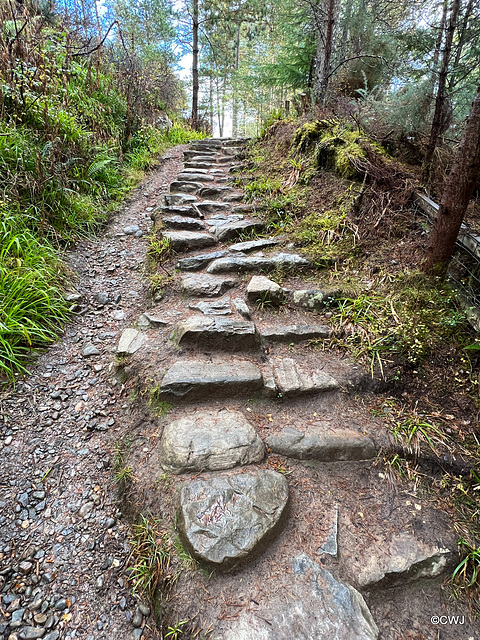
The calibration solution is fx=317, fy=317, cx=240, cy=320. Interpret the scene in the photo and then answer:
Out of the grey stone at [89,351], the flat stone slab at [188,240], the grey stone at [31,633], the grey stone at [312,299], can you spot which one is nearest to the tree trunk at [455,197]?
the grey stone at [312,299]

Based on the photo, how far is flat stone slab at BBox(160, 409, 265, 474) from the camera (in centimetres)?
186

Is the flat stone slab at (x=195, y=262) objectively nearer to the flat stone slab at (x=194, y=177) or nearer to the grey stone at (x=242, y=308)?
the grey stone at (x=242, y=308)

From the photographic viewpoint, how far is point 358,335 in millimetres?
2727

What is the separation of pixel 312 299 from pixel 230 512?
207 cm

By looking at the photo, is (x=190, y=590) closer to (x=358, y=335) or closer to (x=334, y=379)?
(x=334, y=379)

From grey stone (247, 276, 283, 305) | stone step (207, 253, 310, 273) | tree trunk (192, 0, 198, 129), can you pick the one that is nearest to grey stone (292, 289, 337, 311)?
grey stone (247, 276, 283, 305)

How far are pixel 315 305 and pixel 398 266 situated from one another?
36.5 inches

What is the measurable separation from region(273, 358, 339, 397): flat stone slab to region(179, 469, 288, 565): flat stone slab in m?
0.67

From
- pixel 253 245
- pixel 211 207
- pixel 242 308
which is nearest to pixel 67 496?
pixel 242 308

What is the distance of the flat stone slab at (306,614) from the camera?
137 centimetres

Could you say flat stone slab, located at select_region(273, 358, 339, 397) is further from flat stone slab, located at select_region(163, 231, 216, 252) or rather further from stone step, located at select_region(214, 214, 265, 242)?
stone step, located at select_region(214, 214, 265, 242)

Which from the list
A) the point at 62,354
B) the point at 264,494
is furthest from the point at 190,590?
the point at 62,354

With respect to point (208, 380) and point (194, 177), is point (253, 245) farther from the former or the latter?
point (194, 177)

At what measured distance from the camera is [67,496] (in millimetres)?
1891
